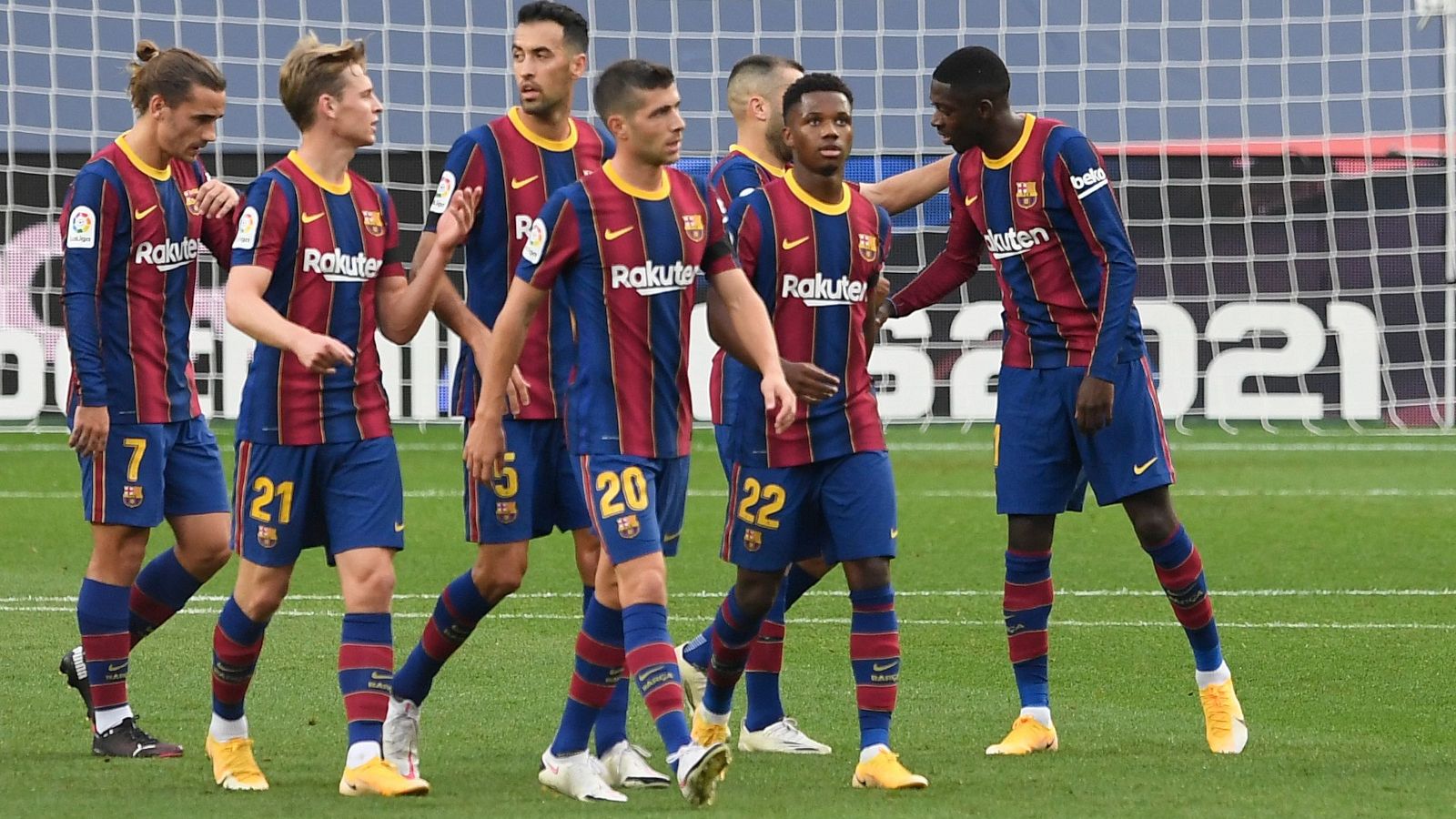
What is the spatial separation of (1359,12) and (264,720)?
1472cm

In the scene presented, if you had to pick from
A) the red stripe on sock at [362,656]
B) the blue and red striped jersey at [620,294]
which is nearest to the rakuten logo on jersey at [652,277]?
the blue and red striped jersey at [620,294]

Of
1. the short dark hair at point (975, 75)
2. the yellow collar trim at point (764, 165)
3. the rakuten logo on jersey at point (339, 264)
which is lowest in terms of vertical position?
the rakuten logo on jersey at point (339, 264)

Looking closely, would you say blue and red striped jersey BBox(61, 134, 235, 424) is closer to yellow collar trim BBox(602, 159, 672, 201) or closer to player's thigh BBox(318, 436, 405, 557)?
player's thigh BBox(318, 436, 405, 557)

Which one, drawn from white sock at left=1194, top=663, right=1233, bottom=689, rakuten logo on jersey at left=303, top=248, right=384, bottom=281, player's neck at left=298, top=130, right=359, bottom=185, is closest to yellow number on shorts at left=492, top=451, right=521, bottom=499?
rakuten logo on jersey at left=303, top=248, right=384, bottom=281

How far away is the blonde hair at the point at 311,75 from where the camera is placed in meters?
5.35

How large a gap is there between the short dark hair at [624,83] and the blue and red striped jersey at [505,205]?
1.72ft

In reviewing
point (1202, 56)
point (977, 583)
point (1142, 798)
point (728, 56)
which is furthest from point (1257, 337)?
point (1142, 798)

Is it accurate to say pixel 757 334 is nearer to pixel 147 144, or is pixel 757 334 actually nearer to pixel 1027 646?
pixel 1027 646

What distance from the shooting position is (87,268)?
5.96 metres

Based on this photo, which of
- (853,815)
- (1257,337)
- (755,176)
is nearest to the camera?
(853,815)

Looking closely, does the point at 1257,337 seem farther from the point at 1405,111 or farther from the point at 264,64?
the point at 264,64

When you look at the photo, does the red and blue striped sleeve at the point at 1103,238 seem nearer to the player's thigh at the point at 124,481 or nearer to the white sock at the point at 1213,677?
the white sock at the point at 1213,677

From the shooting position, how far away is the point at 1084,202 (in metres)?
6.04

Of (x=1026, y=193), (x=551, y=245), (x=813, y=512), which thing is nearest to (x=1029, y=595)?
(x=813, y=512)
